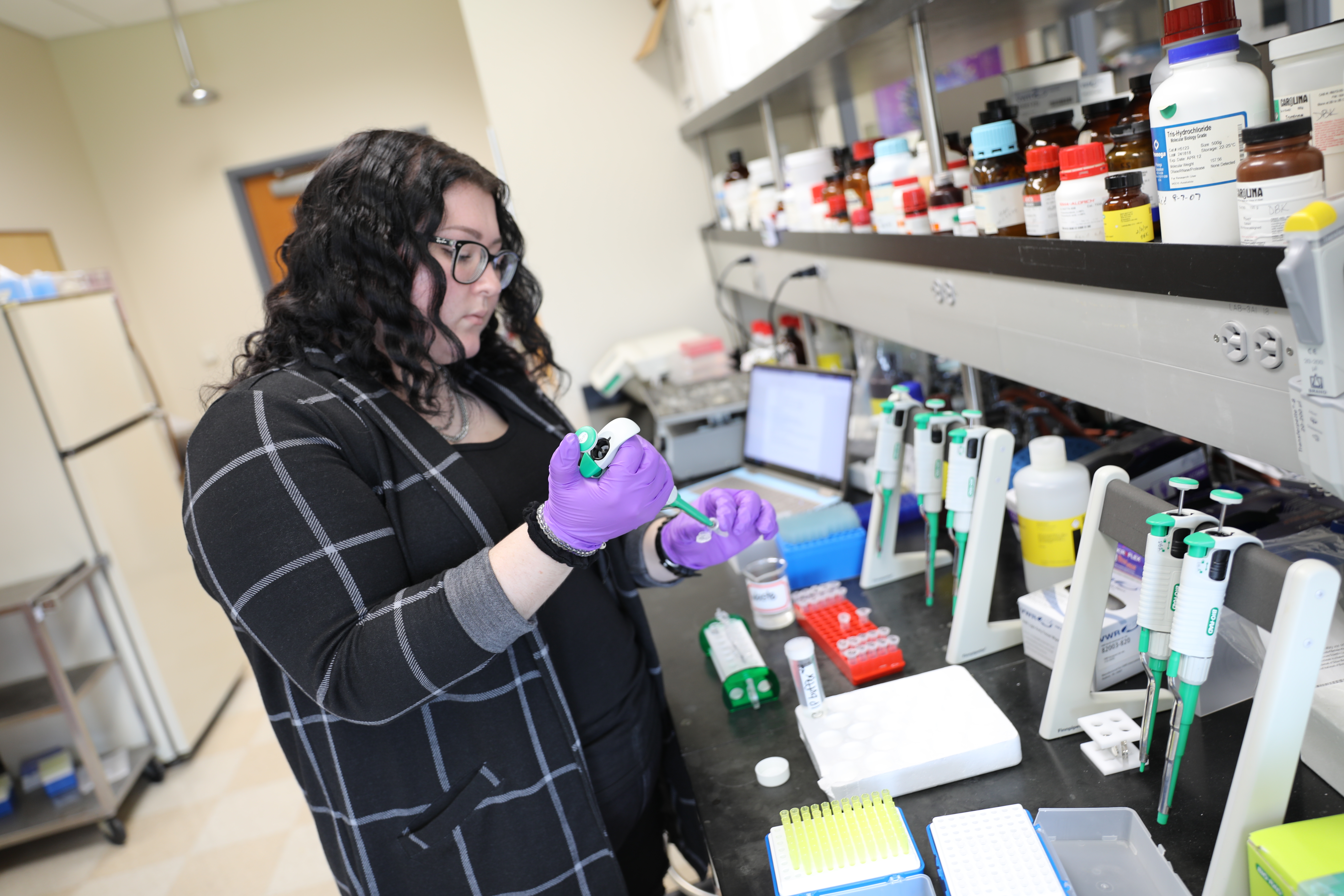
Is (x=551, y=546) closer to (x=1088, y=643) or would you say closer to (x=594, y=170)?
(x=1088, y=643)

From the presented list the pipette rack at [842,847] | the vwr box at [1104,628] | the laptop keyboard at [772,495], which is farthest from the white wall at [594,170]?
the pipette rack at [842,847]

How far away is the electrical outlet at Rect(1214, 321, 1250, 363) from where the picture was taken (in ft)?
2.36

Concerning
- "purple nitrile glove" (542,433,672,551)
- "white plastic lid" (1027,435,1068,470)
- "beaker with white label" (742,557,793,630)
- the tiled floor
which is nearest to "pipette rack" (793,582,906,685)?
"beaker with white label" (742,557,793,630)

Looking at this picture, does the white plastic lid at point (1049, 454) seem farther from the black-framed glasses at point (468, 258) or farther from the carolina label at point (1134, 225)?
the black-framed glasses at point (468, 258)

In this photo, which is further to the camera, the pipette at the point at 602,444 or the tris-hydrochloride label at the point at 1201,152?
the pipette at the point at 602,444

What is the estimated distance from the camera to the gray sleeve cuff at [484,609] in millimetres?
911

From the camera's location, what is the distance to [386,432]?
42.5 inches

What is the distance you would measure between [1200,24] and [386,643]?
3.08ft

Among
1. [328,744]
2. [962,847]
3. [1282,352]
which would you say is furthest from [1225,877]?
[328,744]

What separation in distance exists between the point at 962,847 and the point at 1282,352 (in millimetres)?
509

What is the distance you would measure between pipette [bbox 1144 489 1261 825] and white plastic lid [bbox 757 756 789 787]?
451mm

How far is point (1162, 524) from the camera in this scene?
0.77 metres

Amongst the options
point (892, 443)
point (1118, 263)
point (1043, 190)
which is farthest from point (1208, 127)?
point (892, 443)

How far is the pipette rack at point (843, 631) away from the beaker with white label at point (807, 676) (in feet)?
0.42
